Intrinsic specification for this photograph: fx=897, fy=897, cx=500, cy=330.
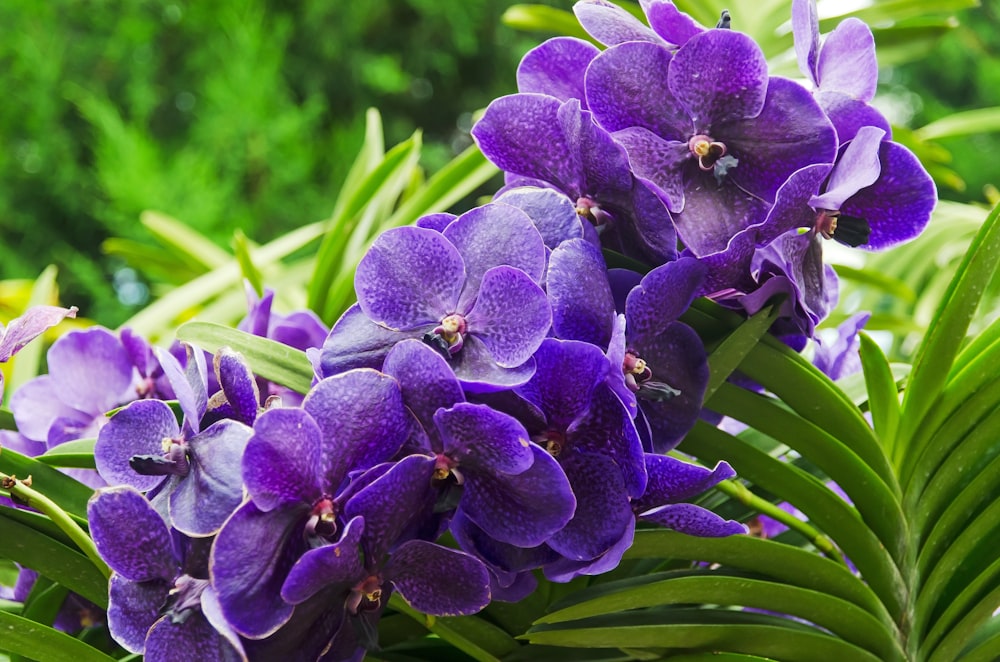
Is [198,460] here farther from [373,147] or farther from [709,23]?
[709,23]

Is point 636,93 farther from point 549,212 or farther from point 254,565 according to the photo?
point 254,565

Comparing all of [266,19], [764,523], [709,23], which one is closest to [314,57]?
[266,19]

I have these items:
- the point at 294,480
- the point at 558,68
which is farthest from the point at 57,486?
the point at 558,68

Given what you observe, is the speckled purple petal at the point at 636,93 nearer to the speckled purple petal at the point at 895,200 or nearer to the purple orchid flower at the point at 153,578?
the speckled purple petal at the point at 895,200

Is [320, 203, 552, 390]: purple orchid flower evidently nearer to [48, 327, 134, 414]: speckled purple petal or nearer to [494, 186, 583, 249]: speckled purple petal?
[494, 186, 583, 249]: speckled purple petal

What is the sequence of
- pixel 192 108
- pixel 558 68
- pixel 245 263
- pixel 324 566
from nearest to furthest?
pixel 324 566, pixel 558 68, pixel 245 263, pixel 192 108

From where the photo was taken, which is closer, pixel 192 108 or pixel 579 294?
pixel 579 294

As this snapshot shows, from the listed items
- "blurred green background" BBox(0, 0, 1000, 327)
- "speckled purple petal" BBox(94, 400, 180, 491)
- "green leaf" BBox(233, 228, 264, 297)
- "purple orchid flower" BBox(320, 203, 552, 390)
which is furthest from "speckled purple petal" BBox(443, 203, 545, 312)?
"blurred green background" BBox(0, 0, 1000, 327)
